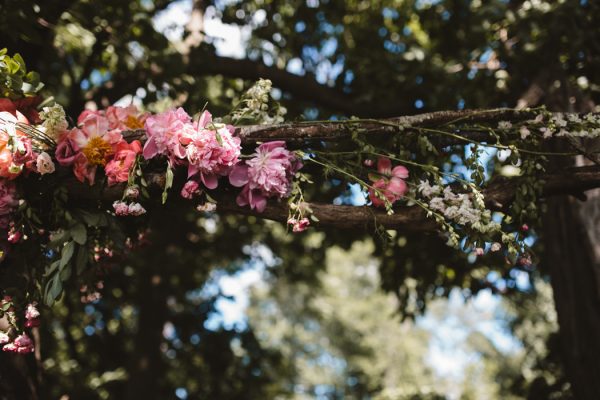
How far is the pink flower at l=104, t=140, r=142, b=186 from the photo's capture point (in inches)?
88.2

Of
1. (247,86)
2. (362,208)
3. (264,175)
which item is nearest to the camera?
(264,175)

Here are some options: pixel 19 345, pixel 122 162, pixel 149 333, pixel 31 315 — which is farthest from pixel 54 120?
pixel 149 333

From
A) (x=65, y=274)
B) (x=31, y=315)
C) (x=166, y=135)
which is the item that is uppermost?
(x=166, y=135)

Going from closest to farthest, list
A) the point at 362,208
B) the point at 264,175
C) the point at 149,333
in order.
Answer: the point at 264,175, the point at 362,208, the point at 149,333

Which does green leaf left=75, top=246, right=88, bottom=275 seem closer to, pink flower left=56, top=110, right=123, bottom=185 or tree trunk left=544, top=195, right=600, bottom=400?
pink flower left=56, top=110, right=123, bottom=185

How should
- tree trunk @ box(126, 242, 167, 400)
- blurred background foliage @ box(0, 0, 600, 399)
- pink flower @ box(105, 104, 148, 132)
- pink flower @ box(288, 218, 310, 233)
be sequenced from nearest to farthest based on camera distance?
pink flower @ box(288, 218, 310, 233), pink flower @ box(105, 104, 148, 132), blurred background foliage @ box(0, 0, 600, 399), tree trunk @ box(126, 242, 167, 400)

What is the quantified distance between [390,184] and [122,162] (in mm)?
1080

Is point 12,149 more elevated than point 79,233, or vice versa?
point 12,149

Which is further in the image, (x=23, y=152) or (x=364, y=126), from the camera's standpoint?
(x=364, y=126)

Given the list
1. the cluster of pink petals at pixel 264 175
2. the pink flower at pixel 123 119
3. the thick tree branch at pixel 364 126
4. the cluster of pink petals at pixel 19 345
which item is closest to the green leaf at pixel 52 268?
the cluster of pink petals at pixel 19 345

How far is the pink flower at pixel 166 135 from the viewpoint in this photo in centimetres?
219

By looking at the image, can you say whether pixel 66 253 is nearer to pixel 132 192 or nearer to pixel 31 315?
pixel 31 315

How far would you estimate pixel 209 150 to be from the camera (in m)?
2.15

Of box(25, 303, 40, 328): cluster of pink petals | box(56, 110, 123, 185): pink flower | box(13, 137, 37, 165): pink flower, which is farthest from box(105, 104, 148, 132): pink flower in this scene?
box(25, 303, 40, 328): cluster of pink petals
